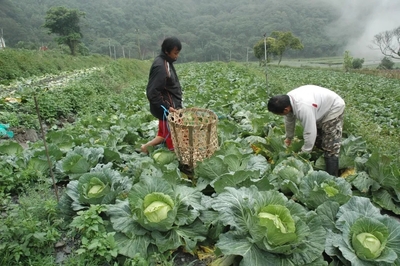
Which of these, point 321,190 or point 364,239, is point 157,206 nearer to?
point 321,190

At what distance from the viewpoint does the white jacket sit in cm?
313

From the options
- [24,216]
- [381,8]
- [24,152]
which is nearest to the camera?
[24,216]

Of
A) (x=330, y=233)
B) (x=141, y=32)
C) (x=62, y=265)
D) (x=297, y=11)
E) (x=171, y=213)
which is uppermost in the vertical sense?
(x=297, y=11)

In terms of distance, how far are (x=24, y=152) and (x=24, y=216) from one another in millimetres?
1524

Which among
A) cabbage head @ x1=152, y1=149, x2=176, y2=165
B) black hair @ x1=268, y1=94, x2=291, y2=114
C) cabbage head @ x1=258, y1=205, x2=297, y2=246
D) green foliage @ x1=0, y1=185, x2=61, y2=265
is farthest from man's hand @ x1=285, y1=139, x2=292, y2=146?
green foliage @ x1=0, y1=185, x2=61, y2=265

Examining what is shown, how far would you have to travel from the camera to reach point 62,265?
2.22 m

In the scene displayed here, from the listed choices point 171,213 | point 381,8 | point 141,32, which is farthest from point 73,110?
point 381,8

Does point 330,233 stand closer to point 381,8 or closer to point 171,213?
point 171,213

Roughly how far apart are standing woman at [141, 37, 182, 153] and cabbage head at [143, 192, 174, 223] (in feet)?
4.84

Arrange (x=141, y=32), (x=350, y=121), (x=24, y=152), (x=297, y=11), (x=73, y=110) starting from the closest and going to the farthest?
(x=24, y=152) < (x=350, y=121) < (x=73, y=110) < (x=141, y=32) < (x=297, y=11)

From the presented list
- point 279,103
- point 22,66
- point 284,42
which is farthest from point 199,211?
point 284,42

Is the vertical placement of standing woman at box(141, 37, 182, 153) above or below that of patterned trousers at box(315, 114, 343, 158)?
above

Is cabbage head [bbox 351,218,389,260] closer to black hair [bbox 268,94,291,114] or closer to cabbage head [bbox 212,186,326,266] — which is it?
cabbage head [bbox 212,186,326,266]

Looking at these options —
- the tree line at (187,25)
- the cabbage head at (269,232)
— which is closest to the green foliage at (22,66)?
the cabbage head at (269,232)
